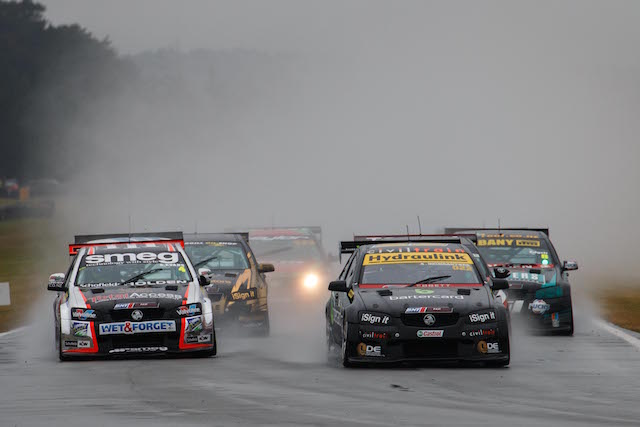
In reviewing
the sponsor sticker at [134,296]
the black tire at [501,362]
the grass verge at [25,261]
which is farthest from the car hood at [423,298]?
the grass verge at [25,261]

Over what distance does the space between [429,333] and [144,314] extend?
3.17 m

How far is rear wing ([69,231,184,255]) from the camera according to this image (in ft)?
53.9

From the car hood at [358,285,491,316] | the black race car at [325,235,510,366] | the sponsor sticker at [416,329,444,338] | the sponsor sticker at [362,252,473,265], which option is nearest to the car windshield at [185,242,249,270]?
the sponsor sticker at [362,252,473,265]

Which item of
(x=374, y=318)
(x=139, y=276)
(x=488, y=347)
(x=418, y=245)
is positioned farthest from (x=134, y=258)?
(x=488, y=347)

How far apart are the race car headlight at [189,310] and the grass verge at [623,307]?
8350 millimetres

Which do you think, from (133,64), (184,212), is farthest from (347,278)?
(133,64)

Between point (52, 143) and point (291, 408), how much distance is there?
97723 mm

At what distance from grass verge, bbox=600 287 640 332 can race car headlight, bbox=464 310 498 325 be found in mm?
7714

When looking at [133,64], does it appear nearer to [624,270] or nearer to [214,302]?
[624,270]

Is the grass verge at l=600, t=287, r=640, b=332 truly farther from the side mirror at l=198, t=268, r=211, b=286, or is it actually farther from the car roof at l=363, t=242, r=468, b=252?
the side mirror at l=198, t=268, r=211, b=286

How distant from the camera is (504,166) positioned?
337ft

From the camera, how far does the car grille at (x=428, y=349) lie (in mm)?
13328

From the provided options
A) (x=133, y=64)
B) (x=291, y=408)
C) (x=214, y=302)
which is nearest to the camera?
(x=291, y=408)

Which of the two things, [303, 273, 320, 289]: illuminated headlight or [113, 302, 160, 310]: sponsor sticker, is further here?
[303, 273, 320, 289]: illuminated headlight
